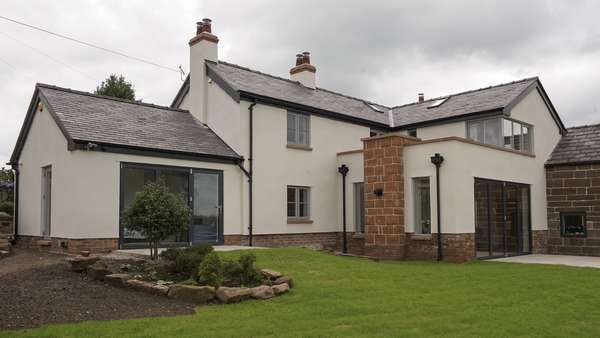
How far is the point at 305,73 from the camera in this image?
23.2m

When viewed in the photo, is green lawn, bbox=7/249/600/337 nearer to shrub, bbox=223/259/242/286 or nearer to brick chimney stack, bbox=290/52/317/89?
shrub, bbox=223/259/242/286

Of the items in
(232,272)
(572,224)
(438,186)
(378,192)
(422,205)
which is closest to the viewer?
(232,272)

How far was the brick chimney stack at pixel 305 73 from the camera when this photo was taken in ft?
76.0

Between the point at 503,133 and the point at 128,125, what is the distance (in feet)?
43.6

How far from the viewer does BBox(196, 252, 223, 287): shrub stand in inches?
367

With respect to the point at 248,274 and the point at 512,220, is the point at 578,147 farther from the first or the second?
the point at 248,274

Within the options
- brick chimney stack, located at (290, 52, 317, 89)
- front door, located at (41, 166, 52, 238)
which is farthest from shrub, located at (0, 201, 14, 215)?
brick chimney stack, located at (290, 52, 317, 89)

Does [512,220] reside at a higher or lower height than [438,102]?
lower

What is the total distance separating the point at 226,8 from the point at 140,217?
711cm

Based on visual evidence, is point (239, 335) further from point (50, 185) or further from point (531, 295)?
point (50, 185)

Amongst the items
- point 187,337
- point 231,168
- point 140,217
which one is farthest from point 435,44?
point 187,337

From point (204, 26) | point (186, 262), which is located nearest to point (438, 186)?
point (186, 262)

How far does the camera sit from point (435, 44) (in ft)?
56.8

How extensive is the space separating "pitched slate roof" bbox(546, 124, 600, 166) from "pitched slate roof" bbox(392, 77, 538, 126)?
310cm
